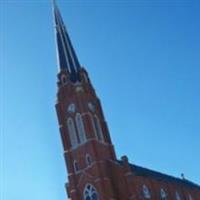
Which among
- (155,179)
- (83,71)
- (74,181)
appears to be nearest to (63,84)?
(83,71)

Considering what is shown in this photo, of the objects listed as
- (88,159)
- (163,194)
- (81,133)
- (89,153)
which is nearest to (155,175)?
(163,194)

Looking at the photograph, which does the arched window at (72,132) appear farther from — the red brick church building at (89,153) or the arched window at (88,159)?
the arched window at (88,159)

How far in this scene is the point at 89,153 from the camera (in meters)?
57.2

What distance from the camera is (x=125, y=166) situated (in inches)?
2175

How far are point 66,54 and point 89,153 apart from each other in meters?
16.4

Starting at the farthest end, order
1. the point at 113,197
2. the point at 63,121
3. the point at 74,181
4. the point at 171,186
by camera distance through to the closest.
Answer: the point at 171,186
the point at 63,121
the point at 74,181
the point at 113,197

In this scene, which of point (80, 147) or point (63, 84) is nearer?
point (80, 147)

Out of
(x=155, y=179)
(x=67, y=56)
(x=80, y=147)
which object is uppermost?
(x=67, y=56)

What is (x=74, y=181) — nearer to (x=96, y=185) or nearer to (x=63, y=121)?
(x=96, y=185)

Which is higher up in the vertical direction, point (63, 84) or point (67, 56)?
point (67, 56)

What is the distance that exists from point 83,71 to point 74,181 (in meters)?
15.9

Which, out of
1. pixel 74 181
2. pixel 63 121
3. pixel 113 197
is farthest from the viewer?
pixel 63 121

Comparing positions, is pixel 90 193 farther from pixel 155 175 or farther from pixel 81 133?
pixel 155 175

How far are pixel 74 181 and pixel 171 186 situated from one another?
15.4m
